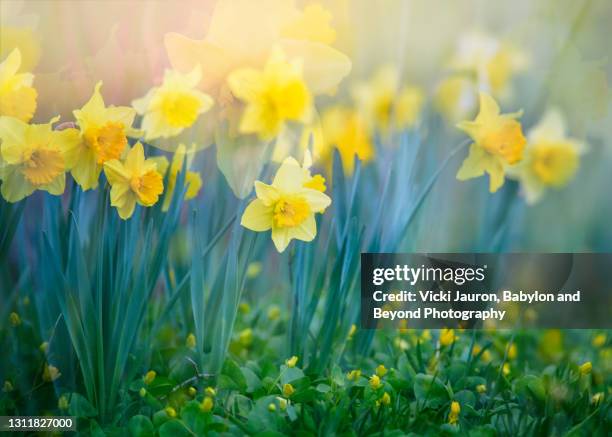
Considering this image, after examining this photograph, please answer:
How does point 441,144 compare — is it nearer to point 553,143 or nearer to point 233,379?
point 553,143

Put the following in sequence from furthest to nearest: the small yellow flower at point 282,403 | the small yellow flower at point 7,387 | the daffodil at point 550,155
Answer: the daffodil at point 550,155 → the small yellow flower at point 7,387 → the small yellow flower at point 282,403

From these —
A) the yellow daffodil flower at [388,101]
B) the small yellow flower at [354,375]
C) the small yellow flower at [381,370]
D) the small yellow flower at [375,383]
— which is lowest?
the small yellow flower at [375,383]

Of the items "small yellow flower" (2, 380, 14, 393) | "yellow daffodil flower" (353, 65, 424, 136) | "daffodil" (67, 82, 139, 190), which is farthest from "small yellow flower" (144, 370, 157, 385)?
"yellow daffodil flower" (353, 65, 424, 136)

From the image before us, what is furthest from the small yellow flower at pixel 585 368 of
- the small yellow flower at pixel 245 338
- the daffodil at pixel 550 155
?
the small yellow flower at pixel 245 338

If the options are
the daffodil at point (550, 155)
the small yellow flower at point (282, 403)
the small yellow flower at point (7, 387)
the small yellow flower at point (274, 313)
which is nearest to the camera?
the small yellow flower at point (282, 403)

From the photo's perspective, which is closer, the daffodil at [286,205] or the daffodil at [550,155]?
the daffodil at [286,205]

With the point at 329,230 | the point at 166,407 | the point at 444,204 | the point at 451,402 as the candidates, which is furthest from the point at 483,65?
the point at 166,407

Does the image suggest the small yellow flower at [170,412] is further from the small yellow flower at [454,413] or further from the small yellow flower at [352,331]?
the small yellow flower at [454,413]

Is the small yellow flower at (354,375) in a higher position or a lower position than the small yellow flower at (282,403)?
higher
